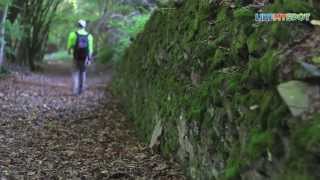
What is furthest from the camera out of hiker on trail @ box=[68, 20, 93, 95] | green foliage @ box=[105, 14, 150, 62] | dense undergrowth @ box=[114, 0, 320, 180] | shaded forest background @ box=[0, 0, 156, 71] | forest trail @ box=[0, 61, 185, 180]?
shaded forest background @ box=[0, 0, 156, 71]

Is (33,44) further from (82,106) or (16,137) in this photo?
(16,137)

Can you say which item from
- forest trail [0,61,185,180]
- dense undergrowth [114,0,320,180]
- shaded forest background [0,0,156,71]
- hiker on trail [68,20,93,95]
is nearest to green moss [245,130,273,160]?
dense undergrowth [114,0,320,180]

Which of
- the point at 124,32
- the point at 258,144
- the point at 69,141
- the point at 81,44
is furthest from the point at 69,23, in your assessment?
the point at 258,144

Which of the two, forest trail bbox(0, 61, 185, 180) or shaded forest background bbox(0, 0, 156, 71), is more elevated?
shaded forest background bbox(0, 0, 156, 71)

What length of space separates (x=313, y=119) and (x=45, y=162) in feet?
14.3

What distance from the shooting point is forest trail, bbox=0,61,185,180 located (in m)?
6.27

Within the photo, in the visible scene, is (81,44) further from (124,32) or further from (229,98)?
(229,98)

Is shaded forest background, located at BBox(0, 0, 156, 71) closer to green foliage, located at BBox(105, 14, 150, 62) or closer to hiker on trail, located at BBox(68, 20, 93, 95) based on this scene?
green foliage, located at BBox(105, 14, 150, 62)

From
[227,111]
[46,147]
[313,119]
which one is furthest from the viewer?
[46,147]

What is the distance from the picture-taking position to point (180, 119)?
6.12m

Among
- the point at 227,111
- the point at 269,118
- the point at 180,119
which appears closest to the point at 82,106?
the point at 180,119

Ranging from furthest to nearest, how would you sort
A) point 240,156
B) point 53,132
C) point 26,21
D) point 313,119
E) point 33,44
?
point 33,44 → point 26,21 → point 53,132 → point 240,156 → point 313,119

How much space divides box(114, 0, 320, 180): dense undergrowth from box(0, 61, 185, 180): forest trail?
46 cm

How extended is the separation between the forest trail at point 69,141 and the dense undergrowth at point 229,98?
457mm
